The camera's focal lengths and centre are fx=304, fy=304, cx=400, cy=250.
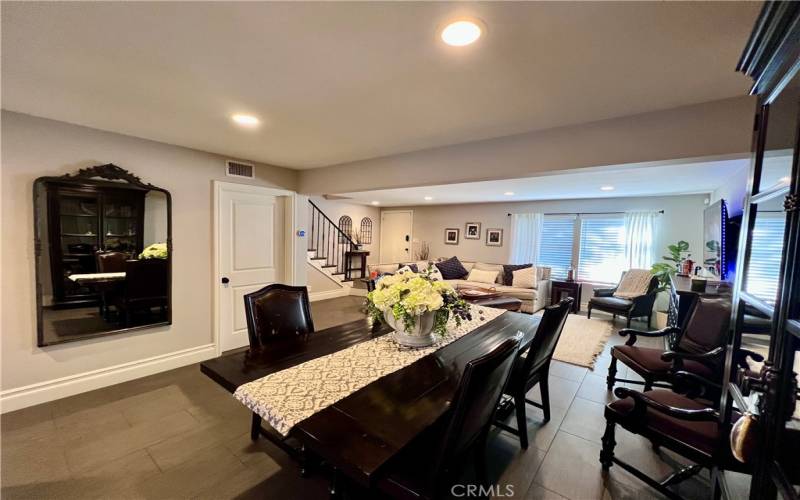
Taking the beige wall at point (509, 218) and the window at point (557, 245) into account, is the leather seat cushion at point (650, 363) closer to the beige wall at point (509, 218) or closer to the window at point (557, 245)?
the beige wall at point (509, 218)

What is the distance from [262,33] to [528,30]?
1099 millimetres

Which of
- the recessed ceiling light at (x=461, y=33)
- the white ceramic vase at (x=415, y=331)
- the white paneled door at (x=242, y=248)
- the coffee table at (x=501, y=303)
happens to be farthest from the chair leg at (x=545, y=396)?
the white paneled door at (x=242, y=248)

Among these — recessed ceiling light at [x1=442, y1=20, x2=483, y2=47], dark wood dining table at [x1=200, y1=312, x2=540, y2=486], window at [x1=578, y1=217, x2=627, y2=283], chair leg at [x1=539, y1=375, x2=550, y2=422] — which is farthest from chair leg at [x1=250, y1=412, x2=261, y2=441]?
window at [x1=578, y1=217, x2=627, y2=283]

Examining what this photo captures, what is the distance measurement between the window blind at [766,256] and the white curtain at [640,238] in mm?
5600

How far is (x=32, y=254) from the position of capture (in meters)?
2.39

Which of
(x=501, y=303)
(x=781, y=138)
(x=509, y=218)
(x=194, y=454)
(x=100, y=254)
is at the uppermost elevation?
(x=509, y=218)

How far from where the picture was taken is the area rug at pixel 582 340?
365 centimetres

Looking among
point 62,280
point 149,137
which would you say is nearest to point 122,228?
point 62,280

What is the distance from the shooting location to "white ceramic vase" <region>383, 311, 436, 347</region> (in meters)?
1.89

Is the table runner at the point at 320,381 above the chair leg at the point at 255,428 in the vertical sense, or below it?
above

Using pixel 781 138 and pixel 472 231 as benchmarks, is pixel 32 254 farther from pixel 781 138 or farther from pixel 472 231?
pixel 472 231

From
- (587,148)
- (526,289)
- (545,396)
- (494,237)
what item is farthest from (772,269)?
(494,237)

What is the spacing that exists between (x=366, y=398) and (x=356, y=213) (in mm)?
7060

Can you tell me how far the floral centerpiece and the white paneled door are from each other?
2.35 m
